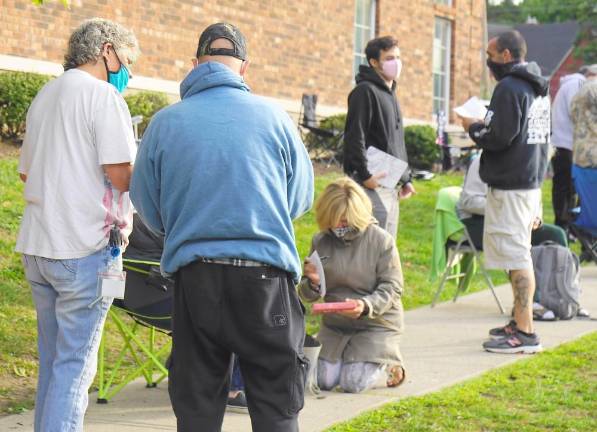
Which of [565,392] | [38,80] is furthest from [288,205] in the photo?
[38,80]

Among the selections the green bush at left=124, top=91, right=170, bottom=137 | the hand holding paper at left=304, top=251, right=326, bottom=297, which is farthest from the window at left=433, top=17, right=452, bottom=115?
the hand holding paper at left=304, top=251, right=326, bottom=297

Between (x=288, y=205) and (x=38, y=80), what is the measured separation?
29.8 ft

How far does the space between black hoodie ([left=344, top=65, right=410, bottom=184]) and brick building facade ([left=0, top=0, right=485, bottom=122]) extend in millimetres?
7003

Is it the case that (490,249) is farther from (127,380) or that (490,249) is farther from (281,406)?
(281,406)

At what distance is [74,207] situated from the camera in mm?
4566

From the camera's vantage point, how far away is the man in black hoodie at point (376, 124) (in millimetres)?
7664

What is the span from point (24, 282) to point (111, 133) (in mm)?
4261

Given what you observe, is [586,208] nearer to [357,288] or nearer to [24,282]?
[357,288]

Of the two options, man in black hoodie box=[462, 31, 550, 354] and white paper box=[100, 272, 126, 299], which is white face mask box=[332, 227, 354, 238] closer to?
man in black hoodie box=[462, 31, 550, 354]

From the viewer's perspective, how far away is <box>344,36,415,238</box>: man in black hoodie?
766 cm

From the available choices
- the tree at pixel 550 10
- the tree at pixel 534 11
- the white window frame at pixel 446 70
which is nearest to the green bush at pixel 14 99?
the white window frame at pixel 446 70

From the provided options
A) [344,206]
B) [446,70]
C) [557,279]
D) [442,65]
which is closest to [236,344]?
[344,206]

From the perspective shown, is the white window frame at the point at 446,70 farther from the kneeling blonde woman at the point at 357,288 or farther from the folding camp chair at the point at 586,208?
the kneeling blonde woman at the point at 357,288

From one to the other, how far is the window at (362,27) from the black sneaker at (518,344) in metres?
13.1
